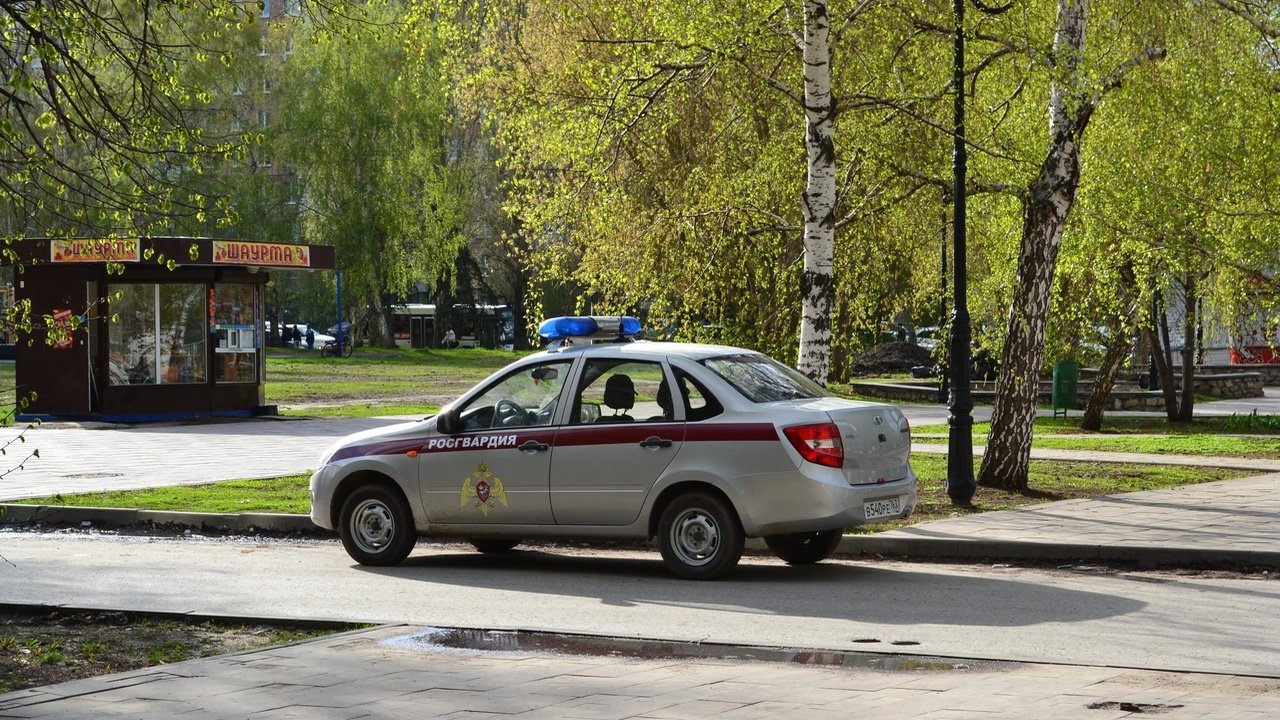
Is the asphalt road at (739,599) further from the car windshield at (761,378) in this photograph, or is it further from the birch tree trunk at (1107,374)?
the birch tree trunk at (1107,374)

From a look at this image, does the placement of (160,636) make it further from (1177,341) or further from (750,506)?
(1177,341)

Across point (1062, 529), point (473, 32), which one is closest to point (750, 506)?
point (1062, 529)

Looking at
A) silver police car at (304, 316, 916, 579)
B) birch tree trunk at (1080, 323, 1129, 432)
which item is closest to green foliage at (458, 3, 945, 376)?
silver police car at (304, 316, 916, 579)

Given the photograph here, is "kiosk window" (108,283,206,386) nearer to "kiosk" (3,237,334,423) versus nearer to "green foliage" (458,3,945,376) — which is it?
"kiosk" (3,237,334,423)

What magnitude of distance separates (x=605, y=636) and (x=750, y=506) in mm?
2121

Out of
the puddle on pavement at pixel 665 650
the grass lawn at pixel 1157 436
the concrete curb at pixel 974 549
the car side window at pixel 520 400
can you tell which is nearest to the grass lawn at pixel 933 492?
the concrete curb at pixel 974 549

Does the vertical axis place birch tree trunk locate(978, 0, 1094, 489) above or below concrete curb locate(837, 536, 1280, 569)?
above

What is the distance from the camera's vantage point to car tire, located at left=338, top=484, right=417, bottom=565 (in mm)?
11727

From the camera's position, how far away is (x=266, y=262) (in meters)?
30.1

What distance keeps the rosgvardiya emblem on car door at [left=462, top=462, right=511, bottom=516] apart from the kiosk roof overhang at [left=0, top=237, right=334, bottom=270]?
15559 millimetres

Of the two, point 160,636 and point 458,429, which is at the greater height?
point 458,429

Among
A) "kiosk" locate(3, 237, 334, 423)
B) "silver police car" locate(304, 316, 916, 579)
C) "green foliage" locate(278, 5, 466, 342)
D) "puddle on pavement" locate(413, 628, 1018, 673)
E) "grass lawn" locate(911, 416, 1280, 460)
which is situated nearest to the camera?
"puddle on pavement" locate(413, 628, 1018, 673)

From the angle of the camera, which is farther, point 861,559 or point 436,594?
point 861,559

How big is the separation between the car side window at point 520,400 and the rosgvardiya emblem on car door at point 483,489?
0.37 meters
